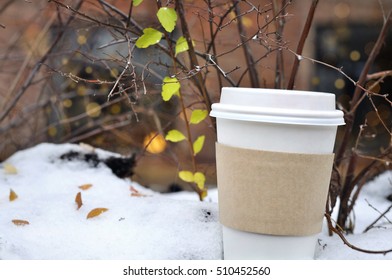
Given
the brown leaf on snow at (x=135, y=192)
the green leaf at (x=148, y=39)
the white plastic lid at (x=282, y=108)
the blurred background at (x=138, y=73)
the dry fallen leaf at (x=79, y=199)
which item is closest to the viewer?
the white plastic lid at (x=282, y=108)

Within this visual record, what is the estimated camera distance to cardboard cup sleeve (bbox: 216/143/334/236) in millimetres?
1374

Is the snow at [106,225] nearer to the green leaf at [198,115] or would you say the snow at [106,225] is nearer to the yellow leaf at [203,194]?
the yellow leaf at [203,194]

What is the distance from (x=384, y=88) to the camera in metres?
3.99

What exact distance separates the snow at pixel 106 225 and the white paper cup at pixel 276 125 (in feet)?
0.55

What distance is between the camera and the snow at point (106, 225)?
1.49 metres

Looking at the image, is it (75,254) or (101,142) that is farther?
(101,142)

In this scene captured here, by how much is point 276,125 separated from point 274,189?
0.17 meters

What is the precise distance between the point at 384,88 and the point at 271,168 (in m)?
2.91

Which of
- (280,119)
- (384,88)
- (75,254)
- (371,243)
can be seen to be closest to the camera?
(280,119)

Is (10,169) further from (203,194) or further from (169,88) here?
(169,88)

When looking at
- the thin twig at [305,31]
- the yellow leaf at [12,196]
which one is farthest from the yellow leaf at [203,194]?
the yellow leaf at [12,196]

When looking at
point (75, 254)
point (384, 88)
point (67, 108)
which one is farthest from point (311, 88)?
point (75, 254)

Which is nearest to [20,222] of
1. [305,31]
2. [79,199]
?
[79,199]
